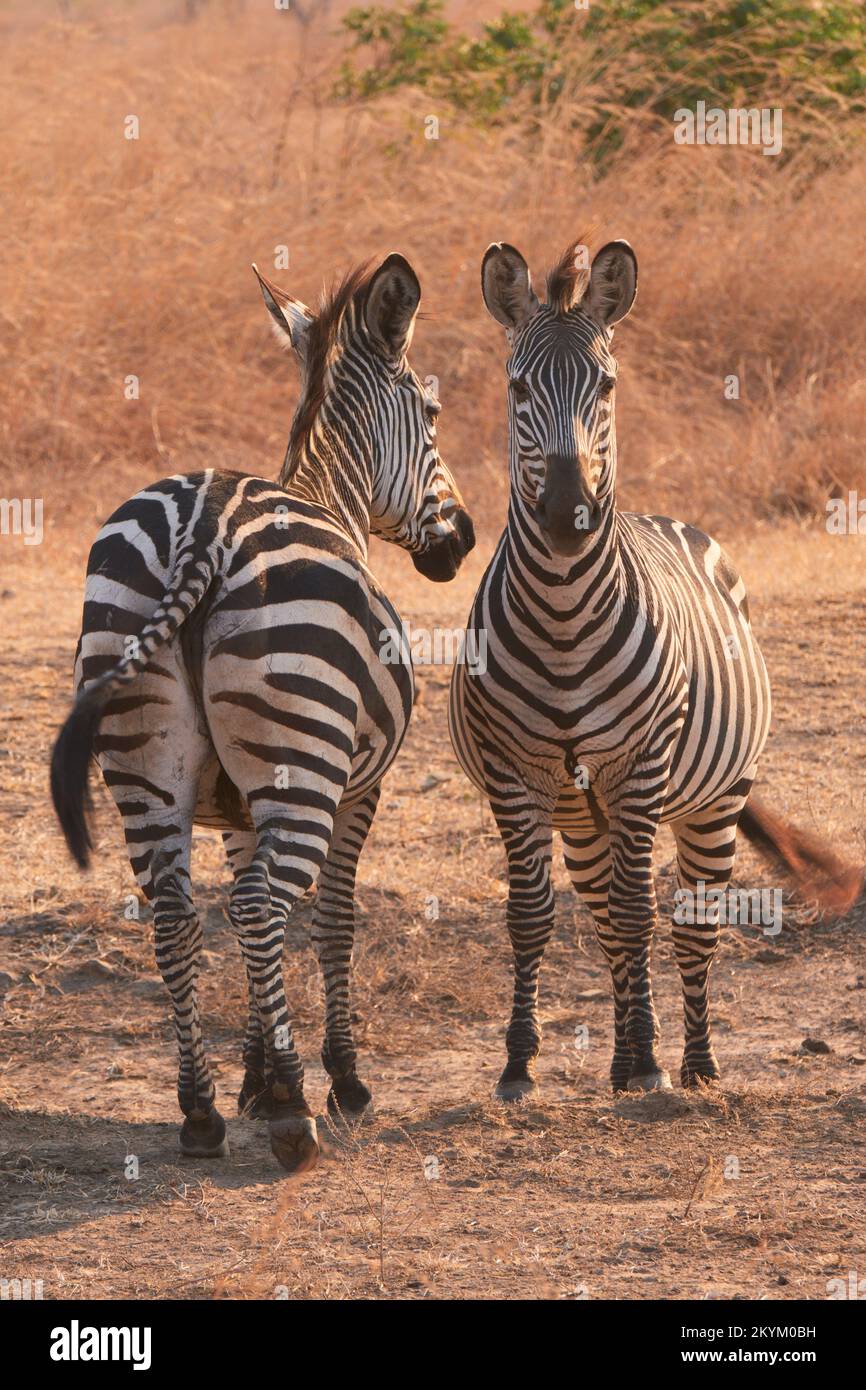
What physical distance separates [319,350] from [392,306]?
0.28 meters

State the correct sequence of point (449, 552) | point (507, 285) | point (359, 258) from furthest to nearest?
1. point (359, 258)
2. point (449, 552)
3. point (507, 285)

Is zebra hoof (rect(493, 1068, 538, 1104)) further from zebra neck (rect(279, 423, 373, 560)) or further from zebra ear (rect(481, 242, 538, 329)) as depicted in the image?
zebra ear (rect(481, 242, 538, 329))

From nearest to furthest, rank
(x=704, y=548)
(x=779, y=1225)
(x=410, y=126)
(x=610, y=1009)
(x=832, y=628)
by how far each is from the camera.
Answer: (x=779, y=1225)
(x=704, y=548)
(x=610, y=1009)
(x=832, y=628)
(x=410, y=126)

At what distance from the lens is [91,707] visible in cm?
394

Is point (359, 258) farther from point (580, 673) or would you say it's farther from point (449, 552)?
point (580, 673)

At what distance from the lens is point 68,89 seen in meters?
15.3

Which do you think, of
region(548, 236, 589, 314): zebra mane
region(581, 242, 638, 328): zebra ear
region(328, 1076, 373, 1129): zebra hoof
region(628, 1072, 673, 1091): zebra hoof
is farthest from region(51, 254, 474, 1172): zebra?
region(628, 1072, 673, 1091): zebra hoof

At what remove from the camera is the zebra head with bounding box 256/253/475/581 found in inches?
203

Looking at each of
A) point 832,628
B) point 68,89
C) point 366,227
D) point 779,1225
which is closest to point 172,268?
point 366,227

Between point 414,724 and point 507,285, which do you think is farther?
point 414,724

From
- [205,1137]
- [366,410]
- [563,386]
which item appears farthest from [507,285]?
[205,1137]

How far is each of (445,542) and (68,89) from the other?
1150 cm

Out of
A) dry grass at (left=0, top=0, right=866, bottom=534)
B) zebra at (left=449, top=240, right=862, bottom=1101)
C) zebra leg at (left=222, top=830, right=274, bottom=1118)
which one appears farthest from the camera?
Answer: dry grass at (left=0, top=0, right=866, bottom=534)
